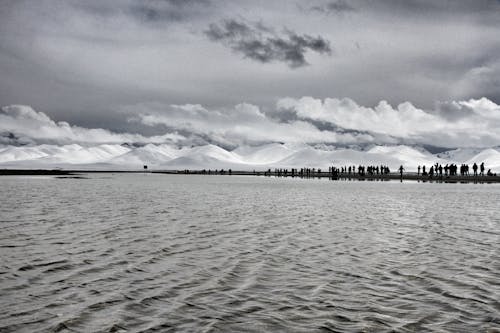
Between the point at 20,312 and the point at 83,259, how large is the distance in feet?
23.1

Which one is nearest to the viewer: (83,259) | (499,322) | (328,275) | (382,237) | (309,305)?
(499,322)

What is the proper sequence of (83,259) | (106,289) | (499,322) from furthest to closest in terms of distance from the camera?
(83,259) < (106,289) < (499,322)

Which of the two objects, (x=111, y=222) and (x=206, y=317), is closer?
(x=206, y=317)

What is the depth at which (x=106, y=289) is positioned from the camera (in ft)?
44.9

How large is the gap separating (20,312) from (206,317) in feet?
16.4

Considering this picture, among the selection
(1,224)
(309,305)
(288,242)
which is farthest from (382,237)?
(1,224)


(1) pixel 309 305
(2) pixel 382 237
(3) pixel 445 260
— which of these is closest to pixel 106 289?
(1) pixel 309 305

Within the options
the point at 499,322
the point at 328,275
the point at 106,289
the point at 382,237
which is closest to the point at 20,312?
the point at 106,289

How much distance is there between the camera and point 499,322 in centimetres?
1076

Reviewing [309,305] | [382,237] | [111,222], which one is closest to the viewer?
[309,305]

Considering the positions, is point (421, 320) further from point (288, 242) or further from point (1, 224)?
point (1, 224)

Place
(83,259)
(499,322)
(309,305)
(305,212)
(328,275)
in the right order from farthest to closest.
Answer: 1. (305,212)
2. (83,259)
3. (328,275)
4. (309,305)
5. (499,322)

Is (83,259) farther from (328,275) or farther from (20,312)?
(328,275)

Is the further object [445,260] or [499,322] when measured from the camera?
[445,260]
